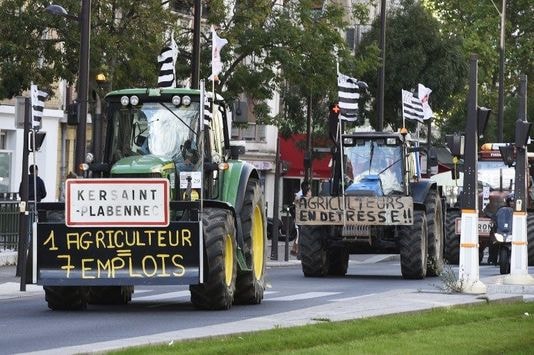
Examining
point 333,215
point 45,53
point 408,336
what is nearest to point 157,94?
point 408,336

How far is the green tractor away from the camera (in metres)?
20.9

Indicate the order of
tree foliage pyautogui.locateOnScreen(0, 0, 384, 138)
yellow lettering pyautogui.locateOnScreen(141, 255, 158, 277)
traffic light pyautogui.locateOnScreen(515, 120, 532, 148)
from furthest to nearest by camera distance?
tree foliage pyautogui.locateOnScreen(0, 0, 384, 138) → traffic light pyautogui.locateOnScreen(515, 120, 532, 148) → yellow lettering pyautogui.locateOnScreen(141, 255, 158, 277)

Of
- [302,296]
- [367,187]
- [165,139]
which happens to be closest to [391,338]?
[165,139]

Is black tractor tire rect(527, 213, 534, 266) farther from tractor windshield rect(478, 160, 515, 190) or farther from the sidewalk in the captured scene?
tractor windshield rect(478, 160, 515, 190)

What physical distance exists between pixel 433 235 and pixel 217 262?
12634 millimetres

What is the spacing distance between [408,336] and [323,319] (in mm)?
1661

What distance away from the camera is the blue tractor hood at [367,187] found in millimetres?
32406

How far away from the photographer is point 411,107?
141ft

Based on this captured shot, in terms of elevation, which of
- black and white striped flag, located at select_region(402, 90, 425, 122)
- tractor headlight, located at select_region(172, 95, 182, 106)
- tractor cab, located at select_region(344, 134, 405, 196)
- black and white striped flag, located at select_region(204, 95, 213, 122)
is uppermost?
black and white striped flag, located at select_region(402, 90, 425, 122)

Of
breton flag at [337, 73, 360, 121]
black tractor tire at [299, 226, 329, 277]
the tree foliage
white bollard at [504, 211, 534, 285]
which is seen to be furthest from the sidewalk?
the tree foliage

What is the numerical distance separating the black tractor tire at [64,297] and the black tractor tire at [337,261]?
473 inches

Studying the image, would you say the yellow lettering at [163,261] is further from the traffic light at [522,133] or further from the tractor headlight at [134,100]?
the traffic light at [522,133]

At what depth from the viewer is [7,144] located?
53.3 meters

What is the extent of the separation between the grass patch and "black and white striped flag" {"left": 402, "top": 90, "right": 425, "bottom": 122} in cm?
2224
